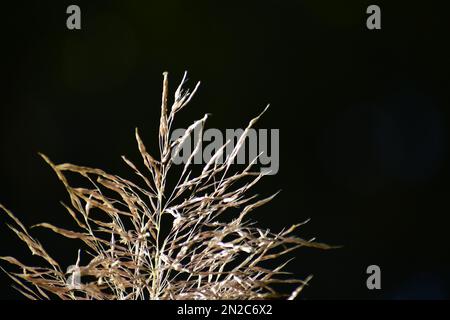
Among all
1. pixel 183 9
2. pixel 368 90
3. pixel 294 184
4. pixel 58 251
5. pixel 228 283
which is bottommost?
pixel 58 251

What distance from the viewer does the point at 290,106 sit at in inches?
96.5

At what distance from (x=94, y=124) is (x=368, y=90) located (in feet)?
3.31

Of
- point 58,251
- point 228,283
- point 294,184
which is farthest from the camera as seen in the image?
point 294,184

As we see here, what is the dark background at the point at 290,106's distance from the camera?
2.33m

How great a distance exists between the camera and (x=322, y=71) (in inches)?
98.0

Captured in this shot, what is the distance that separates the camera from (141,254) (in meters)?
0.74

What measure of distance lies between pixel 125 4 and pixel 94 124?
0.45 metres

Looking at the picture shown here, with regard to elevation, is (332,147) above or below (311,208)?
above

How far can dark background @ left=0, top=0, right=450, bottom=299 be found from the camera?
2332 mm

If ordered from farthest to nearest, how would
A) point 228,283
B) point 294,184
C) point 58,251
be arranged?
1. point 294,184
2. point 58,251
3. point 228,283
